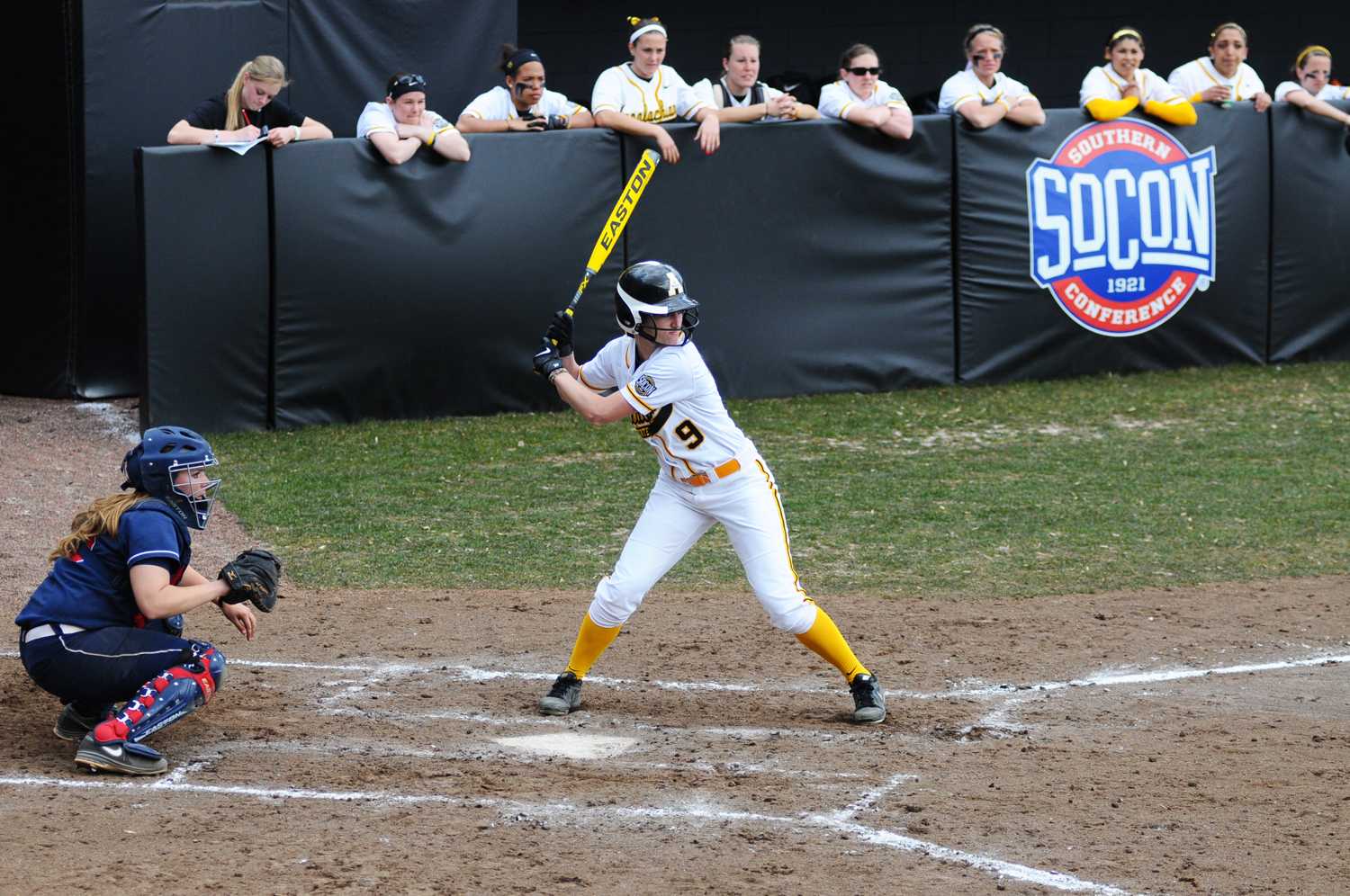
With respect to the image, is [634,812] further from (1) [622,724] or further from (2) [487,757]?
(1) [622,724]

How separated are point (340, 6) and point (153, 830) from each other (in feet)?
27.9

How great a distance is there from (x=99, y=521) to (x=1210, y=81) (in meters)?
10.3

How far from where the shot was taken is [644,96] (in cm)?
1164

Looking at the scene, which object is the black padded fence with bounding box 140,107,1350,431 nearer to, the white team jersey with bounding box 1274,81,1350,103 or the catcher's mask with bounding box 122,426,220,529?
the white team jersey with bounding box 1274,81,1350,103

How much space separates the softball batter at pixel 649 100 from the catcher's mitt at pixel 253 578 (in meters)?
6.43

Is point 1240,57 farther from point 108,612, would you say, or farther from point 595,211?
point 108,612

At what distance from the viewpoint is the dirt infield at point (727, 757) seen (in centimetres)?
479

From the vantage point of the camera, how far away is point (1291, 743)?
5891mm

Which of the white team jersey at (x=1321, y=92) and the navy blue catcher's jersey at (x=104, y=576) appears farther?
the white team jersey at (x=1321, y=92)

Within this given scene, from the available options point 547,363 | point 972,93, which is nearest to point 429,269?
point 972,93

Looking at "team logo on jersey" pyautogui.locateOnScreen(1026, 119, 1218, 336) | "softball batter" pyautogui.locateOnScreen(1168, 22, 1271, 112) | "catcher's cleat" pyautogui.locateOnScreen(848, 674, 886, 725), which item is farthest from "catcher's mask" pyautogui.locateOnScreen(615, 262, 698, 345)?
"softball batter" pyautogui.locateOnScreen(1168, 22, 1271, 112)

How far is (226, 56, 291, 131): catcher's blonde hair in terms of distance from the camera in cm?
1046

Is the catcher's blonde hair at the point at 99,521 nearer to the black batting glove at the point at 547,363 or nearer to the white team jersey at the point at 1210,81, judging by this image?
the black batting glove at the point at 547,363

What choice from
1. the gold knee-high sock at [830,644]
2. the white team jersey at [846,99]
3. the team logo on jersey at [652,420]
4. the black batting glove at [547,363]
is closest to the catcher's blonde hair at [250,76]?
the white team jersey at [846,99]
